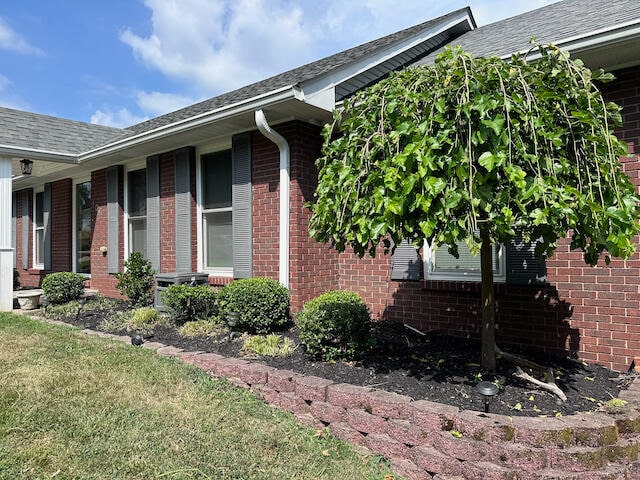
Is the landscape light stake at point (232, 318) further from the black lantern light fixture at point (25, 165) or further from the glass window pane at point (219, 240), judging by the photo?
the black lantern light fixture at point (25, 165)

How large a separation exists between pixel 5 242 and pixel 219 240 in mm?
3988

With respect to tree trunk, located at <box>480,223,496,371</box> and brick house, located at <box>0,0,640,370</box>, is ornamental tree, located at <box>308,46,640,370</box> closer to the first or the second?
tree trunk, located at <box>480,223,496,371</box>

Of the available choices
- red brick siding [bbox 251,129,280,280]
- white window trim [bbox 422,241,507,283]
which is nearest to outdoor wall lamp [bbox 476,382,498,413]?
white window trim [bbox 422,241,507,283]

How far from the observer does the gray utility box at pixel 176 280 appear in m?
6.34

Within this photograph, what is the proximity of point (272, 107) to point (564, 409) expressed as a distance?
4.27 meters

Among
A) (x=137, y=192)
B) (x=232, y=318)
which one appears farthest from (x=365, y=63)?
(x=137, y=192)

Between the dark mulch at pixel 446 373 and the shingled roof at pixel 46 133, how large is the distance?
214 inches

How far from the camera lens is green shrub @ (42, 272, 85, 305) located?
7613mm

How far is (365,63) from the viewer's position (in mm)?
6039

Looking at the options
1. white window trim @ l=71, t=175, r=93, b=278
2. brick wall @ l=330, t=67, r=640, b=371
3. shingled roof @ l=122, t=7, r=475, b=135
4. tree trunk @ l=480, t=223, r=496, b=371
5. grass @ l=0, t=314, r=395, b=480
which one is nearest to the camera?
grass @ l=0, t=314, r=395, b=480

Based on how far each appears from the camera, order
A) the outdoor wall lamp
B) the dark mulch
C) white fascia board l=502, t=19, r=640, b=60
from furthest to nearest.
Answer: white fascia board l=502, t=19, r=640, b=60, the dark mulch, the outdoor wall lamp

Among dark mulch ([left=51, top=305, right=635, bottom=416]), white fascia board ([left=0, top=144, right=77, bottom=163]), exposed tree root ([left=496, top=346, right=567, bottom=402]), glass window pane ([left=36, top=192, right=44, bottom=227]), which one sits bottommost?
dark mulch ([left=51, top=305, right=635, bottom=416])

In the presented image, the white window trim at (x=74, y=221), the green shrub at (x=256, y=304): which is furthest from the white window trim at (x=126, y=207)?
the green shrub at (x=256, y=304)

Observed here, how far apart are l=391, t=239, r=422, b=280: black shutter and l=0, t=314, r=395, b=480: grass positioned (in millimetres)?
2441
